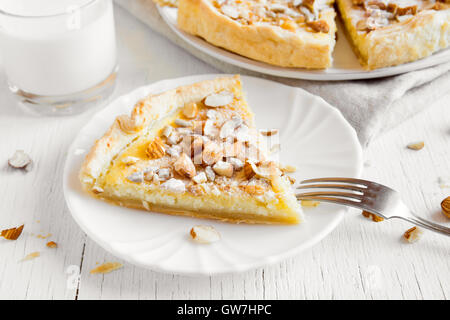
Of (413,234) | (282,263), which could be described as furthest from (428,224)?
(282,263)

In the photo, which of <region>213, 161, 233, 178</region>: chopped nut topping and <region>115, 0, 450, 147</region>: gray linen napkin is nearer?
<region>213, 161, 233, 178</region>: chopped nut topping

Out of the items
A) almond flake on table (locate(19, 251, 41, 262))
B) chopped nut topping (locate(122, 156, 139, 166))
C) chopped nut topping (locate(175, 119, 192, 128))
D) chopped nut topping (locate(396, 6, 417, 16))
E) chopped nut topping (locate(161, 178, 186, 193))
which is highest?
→ chopped nut topping (locate(396, 6, 417, 16))

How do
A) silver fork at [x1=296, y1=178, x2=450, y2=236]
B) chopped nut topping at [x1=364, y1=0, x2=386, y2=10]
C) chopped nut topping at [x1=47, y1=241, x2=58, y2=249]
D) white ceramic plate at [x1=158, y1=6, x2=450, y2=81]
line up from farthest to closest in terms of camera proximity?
chopped nut topping at [x1=364, y1=0, x2=386, y2=10] < white ceramic plate at [x1=158, y1=6, x2=450, y2=81] < chopped nut topping at [x1=47, y1=241, x2=58, y2=249] < silver fork at [x1=296, y1=178, x2=450, y2=236]

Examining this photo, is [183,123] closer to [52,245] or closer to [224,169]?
[224,169]

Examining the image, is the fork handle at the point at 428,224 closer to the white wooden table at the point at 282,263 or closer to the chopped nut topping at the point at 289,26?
the white wooden table at the point at 282,263

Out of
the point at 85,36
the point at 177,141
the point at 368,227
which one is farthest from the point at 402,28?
the point at 85,36

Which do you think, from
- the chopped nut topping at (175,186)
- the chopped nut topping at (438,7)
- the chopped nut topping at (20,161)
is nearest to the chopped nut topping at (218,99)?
the chopped nut topping at (175,186)

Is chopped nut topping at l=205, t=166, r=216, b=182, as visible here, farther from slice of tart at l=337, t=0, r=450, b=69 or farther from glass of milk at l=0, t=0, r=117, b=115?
slice of tart at l=337, t=0, r=450, b=69

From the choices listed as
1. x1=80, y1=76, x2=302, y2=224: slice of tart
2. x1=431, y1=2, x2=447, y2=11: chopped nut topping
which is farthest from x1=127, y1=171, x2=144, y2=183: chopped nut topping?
x1=431, y1=2, x2=447, y2=11: chopped nut topping
